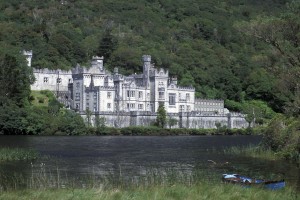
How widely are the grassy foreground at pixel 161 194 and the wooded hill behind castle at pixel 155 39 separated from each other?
5927 cm

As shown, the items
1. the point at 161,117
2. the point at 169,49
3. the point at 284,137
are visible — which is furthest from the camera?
the point at 169,49

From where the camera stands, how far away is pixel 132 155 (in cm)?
4384

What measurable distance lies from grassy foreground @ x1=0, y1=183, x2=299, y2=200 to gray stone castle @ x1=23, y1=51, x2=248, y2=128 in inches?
2635

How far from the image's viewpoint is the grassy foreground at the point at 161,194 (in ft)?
60.2

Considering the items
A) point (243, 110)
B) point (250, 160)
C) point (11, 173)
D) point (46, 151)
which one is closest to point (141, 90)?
point (243, 110)

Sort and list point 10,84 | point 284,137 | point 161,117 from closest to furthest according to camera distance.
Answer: point 284,137 → point 10,84 → point 161,117

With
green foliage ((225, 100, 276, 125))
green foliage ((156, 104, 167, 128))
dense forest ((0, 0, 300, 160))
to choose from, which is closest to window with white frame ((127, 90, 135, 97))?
green foliage ((156, 104, 167, 128))

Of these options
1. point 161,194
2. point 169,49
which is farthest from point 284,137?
point 169,49

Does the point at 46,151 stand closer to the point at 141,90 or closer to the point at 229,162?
the point at 229,162

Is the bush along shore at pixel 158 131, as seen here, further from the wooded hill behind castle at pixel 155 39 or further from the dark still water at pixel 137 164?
the dark still water at pixel 137 164

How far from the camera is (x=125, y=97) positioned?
94.6 metres

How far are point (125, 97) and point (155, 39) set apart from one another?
197ft

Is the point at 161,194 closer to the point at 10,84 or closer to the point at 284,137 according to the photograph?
the point at 284,137

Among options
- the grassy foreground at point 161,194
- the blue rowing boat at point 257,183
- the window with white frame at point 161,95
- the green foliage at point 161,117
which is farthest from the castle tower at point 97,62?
the grassy foreground at point 161,194
